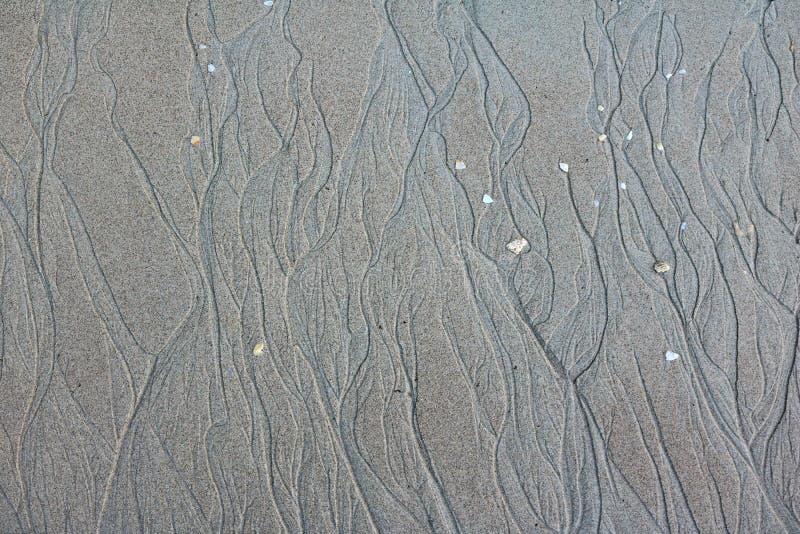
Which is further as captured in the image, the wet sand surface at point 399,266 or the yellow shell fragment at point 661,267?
the yellow shell fragment at point 661,267

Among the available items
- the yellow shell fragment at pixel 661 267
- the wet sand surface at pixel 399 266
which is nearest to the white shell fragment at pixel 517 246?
the wet sand surface at pixel 399 266

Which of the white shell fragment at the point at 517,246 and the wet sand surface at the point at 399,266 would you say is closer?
the wet sand surface at the point at 399,266

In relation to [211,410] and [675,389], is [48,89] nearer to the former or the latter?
[211,410]

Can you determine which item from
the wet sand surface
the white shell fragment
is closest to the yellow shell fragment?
the wet sand surface

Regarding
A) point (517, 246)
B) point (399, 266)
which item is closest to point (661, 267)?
point (517, 246)

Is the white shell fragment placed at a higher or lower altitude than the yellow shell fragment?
higher

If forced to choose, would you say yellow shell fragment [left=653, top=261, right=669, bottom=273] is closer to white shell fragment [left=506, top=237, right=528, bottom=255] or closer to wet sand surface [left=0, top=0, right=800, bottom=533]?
wet sand surface [left=0, top=0, right=800, bottom=533]

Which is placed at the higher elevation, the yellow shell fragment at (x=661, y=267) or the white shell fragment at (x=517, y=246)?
the white shell fragment at (x=517, y=246)

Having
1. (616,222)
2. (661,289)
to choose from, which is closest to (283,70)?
(616,222)

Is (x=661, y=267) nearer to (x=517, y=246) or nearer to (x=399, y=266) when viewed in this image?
(x=517, y=246)

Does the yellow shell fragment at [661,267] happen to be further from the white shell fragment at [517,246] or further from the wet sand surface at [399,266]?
the white shell fragment at [517,246]
